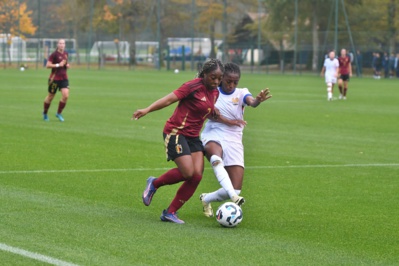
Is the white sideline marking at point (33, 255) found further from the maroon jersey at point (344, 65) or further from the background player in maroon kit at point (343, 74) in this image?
the maroon jersey at point (344, 65)

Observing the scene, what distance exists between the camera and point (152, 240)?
29.5ft

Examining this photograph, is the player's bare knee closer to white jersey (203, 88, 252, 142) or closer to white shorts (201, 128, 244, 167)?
white shorts (201, 128, 244, 167)

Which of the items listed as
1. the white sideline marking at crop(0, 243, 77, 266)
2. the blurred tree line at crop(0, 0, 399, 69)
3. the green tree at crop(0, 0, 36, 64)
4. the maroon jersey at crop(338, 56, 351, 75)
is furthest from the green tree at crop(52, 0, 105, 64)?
the white sideline marking at crop(0, 243, 77, 266)

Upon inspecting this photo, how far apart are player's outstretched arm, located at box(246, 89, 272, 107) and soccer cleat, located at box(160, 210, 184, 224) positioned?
1574 mm

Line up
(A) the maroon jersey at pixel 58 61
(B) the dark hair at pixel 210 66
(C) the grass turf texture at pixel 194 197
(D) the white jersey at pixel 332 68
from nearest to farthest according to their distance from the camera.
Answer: (C) the grass turf texture at pixel 194 197 < (B) the dark hair at pixel 210 66 < (A) the maroon jersey at pixel 58 61 < (D) the white jersey at pixel 332 68

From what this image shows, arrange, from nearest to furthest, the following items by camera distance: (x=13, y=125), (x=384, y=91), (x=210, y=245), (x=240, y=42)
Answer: (x=210, y=245) < (x=13, y=125) < (x=384, y=91) < (x=240, y=42)

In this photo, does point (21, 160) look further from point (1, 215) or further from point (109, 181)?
point (1, 215)

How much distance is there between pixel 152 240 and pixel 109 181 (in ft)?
14.6

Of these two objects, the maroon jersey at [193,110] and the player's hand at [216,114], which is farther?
the player's hand at [216,114]

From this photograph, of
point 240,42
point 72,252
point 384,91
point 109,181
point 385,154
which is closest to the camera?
point 72,252

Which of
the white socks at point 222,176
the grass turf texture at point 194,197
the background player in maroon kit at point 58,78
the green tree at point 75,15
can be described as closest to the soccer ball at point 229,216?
Answer: the grass turf texture at point 194,197

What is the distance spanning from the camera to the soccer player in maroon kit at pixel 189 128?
1005 cm

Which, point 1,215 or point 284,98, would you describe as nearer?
point 1,215

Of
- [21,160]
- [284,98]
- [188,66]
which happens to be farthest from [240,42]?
[21,160]
